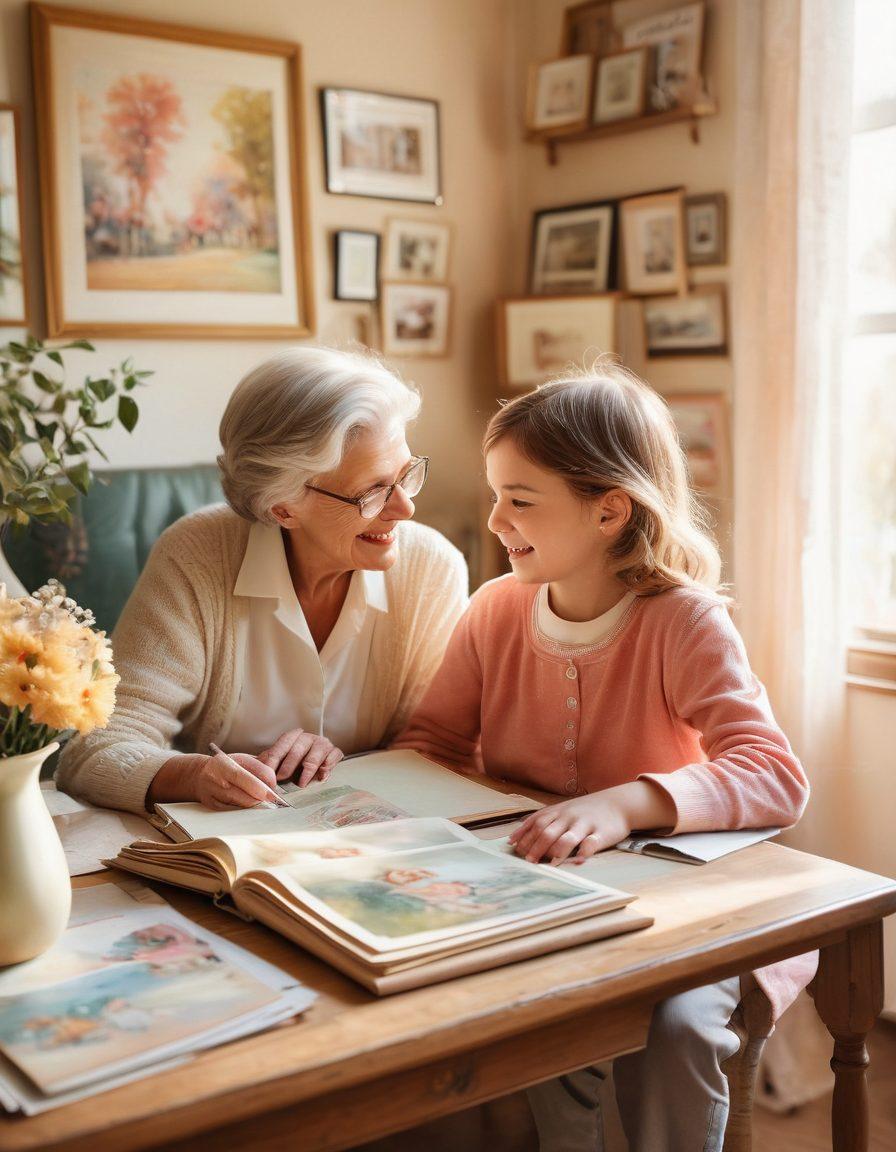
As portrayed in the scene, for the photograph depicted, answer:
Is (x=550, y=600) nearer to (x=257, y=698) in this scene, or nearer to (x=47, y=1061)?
(x=257, y=698)

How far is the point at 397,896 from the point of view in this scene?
110 centimetres

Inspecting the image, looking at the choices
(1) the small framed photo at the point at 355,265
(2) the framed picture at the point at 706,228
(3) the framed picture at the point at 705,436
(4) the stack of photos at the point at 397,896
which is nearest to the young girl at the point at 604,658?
(4) the stack of photos at the point at 397,896

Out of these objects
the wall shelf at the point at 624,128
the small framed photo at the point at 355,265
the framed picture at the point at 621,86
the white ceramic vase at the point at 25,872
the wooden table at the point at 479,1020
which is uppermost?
the framed picture at the point at 621,86

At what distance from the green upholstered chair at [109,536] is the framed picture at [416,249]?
97 centimetres

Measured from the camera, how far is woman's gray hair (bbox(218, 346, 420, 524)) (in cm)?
172

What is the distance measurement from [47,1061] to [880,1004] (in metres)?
0.86

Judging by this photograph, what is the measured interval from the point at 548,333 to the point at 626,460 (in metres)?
1.78

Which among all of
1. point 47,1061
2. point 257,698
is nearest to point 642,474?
point 257,698

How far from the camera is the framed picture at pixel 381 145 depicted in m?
3.24

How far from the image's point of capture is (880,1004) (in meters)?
1.29

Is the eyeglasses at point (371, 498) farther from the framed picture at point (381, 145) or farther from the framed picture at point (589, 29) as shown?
the framed picture at point (589, 29)

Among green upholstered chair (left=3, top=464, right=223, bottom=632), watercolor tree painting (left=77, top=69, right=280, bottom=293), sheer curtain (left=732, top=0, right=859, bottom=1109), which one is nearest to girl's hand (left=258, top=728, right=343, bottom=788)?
green upholstered chair (left=3, top=464, right=223, bottom=632)

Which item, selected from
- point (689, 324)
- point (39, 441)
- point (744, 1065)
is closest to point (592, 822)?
point (744, 1065)

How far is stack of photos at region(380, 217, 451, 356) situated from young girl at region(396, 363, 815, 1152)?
170cm
